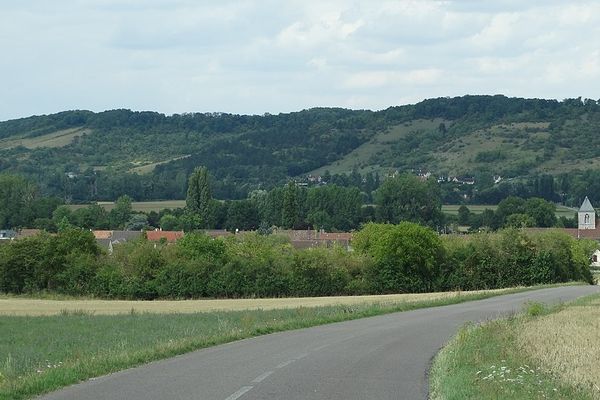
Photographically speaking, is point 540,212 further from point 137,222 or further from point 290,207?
point 137,222

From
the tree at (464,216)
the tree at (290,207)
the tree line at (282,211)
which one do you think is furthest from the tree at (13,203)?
the tree at (464,216)

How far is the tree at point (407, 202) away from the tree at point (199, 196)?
2932 cm

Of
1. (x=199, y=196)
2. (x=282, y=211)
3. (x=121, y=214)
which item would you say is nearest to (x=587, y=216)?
(x=282, y=211)

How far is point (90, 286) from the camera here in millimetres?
74625

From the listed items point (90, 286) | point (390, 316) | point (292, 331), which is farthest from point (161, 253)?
point (292, 331)

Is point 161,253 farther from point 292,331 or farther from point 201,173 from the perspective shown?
point 201,173

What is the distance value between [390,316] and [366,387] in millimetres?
21441

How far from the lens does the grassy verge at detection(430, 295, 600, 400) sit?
47.8ft

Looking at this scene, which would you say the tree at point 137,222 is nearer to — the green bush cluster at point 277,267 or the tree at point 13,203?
the tree at point 13,203

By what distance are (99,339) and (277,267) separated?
150 feet

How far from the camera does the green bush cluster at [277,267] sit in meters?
73.9

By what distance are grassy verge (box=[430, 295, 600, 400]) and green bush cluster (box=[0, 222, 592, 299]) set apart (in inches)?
1814

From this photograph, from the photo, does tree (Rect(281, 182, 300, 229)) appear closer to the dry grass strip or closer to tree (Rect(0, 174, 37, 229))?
tree (Rect(0, 174, 37, 229))

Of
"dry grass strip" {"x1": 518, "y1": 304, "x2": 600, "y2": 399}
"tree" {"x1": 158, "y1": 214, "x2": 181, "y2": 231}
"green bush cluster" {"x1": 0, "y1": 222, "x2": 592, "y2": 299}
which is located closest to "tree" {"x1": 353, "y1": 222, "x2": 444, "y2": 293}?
"green bush cluster" {"x1": 0, "y1": 222, "x2": 592, "y2": 299}
